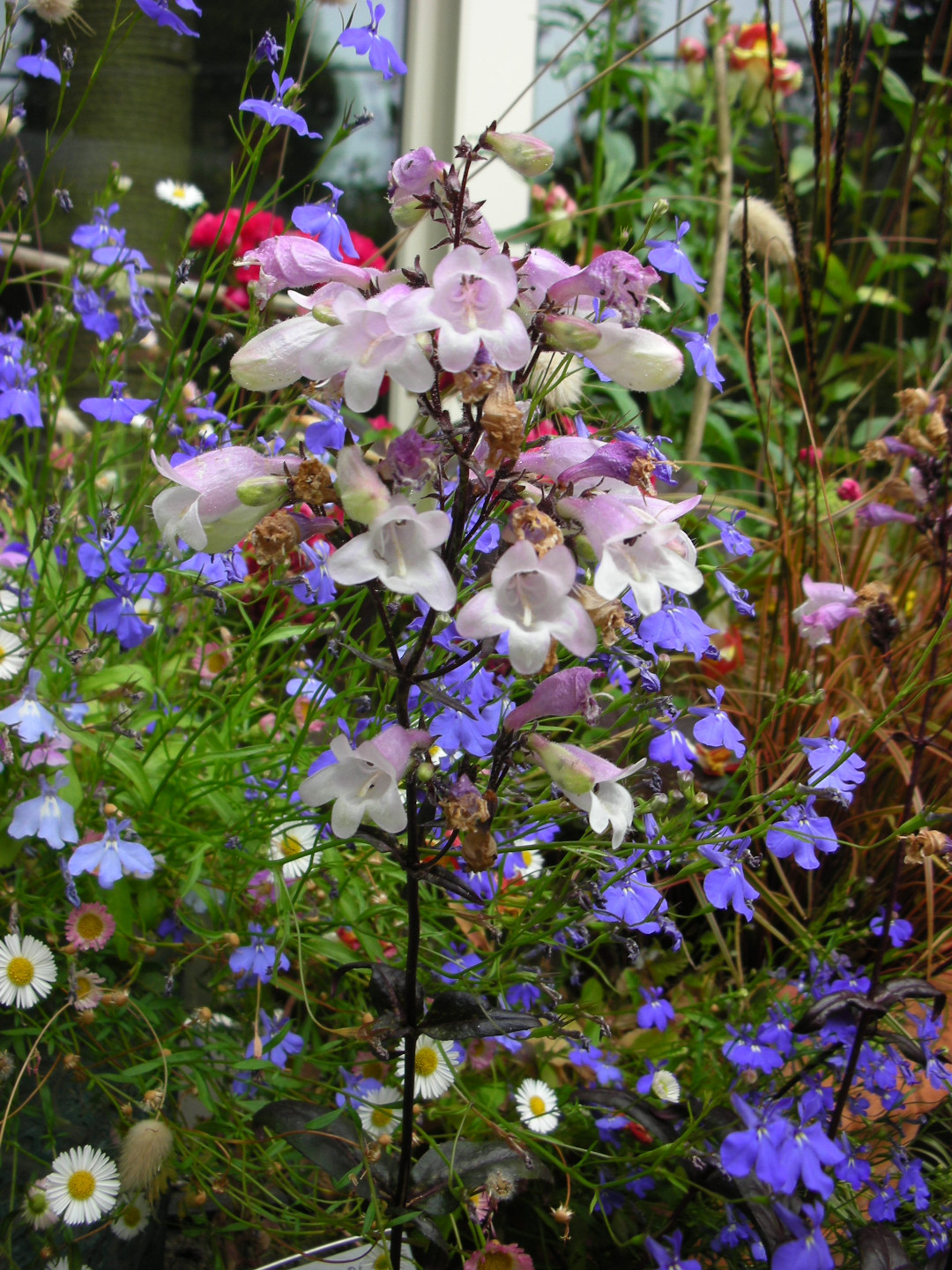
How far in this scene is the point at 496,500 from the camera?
0.57 meters

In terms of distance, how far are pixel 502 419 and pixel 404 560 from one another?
0.09 metres

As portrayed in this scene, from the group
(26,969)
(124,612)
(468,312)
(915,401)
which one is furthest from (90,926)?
(915,401)

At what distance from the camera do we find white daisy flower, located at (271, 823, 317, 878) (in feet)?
3.03

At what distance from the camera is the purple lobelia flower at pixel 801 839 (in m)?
0.82

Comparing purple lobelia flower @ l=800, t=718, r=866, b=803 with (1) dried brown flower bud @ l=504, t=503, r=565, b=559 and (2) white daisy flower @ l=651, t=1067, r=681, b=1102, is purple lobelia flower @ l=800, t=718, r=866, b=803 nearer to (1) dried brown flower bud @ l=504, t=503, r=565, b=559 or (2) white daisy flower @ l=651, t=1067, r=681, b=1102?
(2) white daisy flower @ l=651, t=1067, r=681, b=1102

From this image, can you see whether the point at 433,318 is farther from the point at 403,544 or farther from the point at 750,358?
the point at 750,358

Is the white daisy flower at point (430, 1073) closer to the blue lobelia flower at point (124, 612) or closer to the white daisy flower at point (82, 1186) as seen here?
the white daisy flower at point (82, 1186)

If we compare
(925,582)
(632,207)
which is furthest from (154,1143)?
(632,207)

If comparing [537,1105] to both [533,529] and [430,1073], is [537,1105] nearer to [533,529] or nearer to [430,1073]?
[430,1073]

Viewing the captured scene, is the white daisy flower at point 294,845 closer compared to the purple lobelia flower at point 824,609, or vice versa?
the white daisy flower at point 294,845

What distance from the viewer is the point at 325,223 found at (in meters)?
0.84

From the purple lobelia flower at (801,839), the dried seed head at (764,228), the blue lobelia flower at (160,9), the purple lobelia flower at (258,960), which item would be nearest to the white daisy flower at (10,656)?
the purple lobelia flower at (258,960)

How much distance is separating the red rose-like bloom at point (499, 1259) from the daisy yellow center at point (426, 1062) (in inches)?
6.6

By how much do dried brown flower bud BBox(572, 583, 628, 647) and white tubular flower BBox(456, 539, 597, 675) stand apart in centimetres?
5
